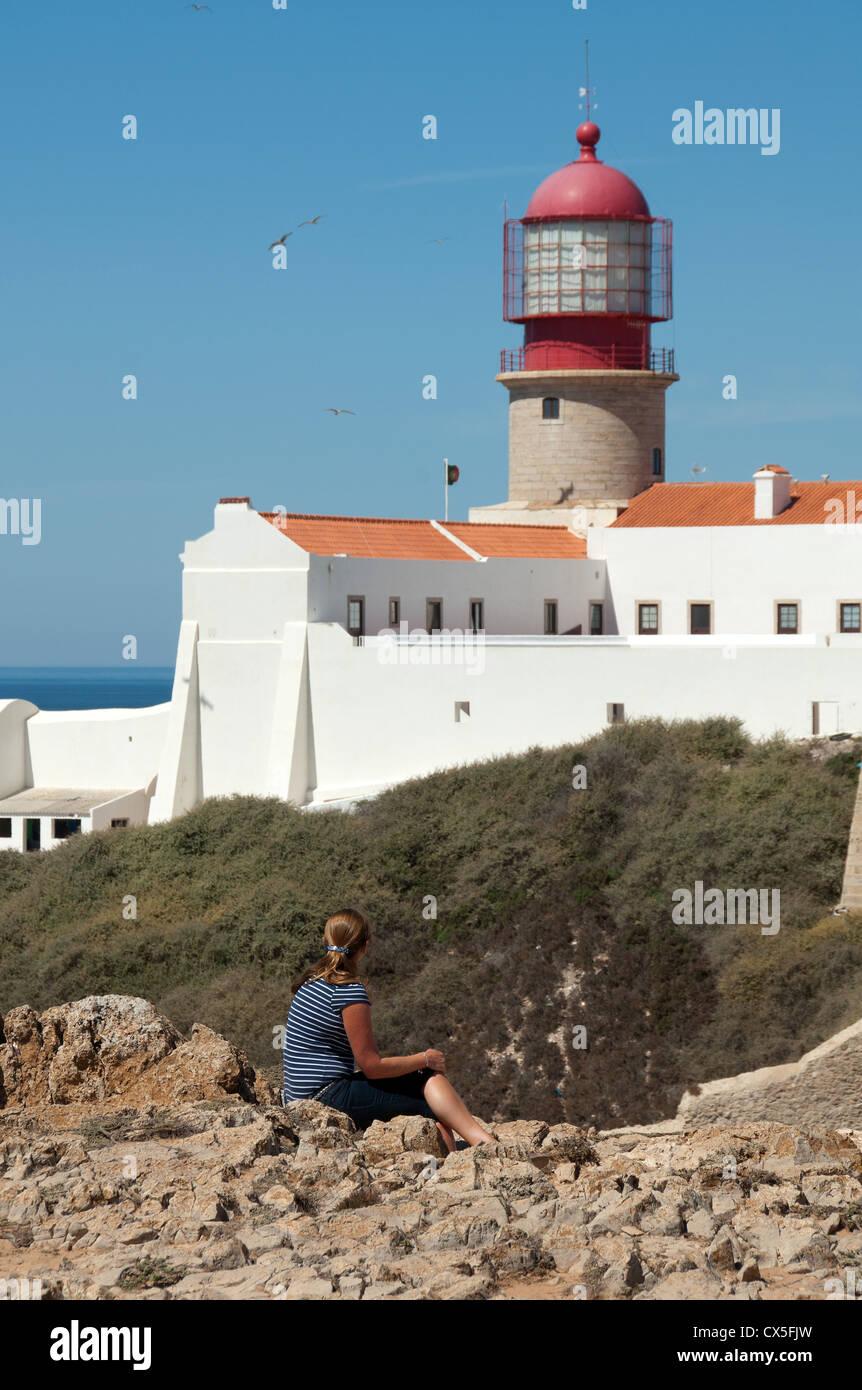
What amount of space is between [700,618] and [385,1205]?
29.2m

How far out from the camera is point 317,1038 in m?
8.39

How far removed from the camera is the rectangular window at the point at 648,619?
3619 centimetres

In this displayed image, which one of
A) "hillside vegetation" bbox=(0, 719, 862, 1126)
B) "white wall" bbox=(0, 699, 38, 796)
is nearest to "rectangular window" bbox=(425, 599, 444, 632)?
"hillside vegetation" bbox=(0, 719, 862, 1126)

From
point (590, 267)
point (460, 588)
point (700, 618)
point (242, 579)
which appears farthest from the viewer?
point (590, 267)

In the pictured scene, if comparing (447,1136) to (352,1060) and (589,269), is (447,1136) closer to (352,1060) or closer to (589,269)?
(352,1060)

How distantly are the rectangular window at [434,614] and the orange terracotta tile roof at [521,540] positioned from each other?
6.19 ft

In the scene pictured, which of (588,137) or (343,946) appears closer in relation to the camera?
(343,946)

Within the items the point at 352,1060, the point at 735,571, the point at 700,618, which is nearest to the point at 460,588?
the point at 700,618

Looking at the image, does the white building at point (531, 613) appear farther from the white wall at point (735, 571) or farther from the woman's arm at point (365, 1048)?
the woman's arm at point (365, 1048)

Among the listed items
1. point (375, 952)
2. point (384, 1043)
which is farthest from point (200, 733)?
point (384, 1043)
